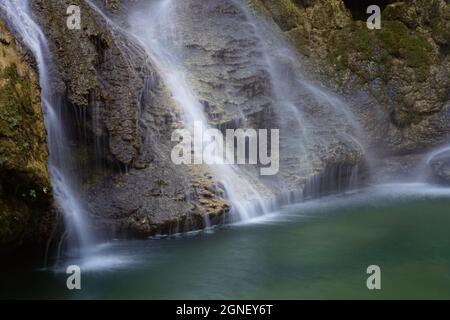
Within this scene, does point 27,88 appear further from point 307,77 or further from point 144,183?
point 307,77

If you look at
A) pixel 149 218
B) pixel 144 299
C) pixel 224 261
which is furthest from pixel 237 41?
pixel 144 299

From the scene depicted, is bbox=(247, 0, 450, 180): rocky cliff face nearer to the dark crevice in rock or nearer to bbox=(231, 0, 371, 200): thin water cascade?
the dark crevice in rock

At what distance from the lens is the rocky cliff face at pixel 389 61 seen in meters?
18.7

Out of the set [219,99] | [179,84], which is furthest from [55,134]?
[219,99]

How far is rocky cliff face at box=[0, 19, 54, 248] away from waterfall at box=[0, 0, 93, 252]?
1.13 meters

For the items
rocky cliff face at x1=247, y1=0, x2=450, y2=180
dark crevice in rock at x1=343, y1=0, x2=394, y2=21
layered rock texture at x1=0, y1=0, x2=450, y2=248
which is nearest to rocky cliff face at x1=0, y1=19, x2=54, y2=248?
layered rock texture at x1=0, y1=0, x2=450, y2=248

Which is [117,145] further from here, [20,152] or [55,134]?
[20,152]

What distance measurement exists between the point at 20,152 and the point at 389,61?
48.0 ft

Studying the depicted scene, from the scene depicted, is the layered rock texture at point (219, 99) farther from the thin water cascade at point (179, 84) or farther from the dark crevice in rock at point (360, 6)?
the thin water cascade at point (179, 84)

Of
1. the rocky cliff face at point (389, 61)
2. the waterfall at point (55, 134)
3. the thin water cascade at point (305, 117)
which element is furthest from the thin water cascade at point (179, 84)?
the waterfall at point (55, 134)

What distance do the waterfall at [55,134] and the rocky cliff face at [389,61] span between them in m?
9.78

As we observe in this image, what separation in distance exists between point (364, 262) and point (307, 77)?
385 inches

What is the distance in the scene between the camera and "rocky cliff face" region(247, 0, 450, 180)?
61.4ft

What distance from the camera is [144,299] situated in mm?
7891
